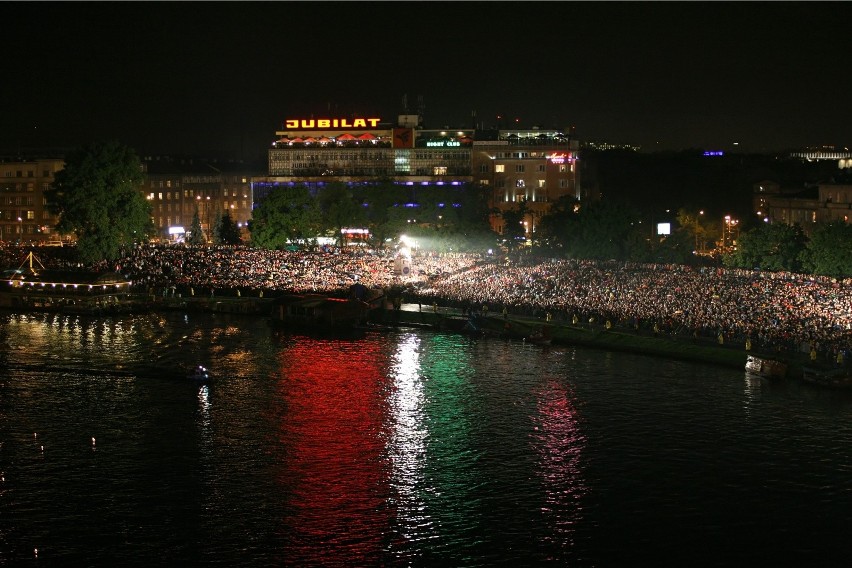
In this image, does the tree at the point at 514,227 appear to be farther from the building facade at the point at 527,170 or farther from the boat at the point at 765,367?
the boat at the point at 765,367

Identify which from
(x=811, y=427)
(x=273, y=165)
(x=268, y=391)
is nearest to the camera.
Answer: (x=811, y=427)

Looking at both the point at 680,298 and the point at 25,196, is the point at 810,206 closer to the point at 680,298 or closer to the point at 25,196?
the point at 680,298

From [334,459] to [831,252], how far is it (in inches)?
1618

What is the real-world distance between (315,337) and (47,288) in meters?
23.2

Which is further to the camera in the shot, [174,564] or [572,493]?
[572,493]

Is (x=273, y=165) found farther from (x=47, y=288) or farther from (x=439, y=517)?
(x=439, y=517)

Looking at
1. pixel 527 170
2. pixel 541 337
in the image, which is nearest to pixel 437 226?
pixel 527 170

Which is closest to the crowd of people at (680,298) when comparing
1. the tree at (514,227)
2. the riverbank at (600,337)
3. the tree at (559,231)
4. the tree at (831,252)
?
the riverbank at (600,337)

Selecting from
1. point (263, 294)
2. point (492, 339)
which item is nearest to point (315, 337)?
point (492, 339)

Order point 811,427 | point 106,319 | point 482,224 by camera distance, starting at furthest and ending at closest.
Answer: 1. point 482,224
2. point 106,319
3. point 811,427

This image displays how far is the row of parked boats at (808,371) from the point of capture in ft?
138

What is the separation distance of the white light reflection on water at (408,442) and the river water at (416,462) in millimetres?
99

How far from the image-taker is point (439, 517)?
93.9 ft

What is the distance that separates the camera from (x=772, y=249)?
Result: 68000 millimetres
